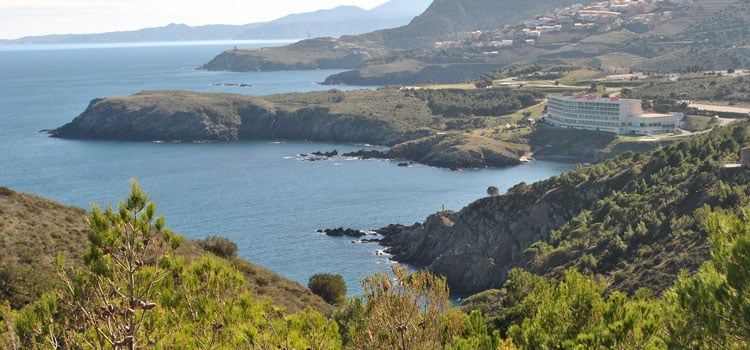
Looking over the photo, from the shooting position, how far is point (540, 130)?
126 meters

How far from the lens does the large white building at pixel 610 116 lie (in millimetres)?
114688

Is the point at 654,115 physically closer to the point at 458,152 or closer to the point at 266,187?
the point at 458,152

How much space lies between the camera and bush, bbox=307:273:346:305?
5027 cm

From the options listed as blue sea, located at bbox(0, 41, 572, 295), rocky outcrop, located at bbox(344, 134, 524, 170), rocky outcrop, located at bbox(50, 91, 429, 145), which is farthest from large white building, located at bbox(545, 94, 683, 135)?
rocky outcrop, located at bbox(50, 91, 429, 145)

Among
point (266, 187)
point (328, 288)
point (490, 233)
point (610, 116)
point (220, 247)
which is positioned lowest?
point (266, 187)

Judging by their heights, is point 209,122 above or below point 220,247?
below

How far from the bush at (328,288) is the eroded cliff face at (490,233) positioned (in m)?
14.0

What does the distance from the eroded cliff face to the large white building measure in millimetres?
50267

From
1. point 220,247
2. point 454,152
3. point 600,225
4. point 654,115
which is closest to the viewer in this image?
point 220,247

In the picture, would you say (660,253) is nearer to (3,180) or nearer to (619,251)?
(619,251)

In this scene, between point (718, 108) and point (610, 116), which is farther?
point (718, 108)

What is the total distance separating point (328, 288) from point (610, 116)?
7850 centimetres

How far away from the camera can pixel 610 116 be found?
119312mm

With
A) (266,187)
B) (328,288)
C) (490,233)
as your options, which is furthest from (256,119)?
(328,288)
